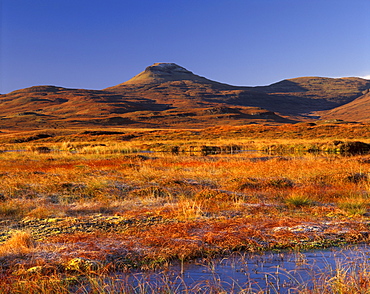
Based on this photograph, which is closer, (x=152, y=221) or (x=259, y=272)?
(x=259, y=272)

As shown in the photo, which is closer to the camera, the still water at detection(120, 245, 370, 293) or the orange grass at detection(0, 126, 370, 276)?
the still water at detection(120, 245, 370, 293)

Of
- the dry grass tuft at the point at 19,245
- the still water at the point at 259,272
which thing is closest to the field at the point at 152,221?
the dry grass tuft at the point at 19,245

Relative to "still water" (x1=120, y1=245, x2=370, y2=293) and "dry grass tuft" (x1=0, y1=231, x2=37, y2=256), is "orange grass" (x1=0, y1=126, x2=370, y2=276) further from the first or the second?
"still water" (x1=120, y1=245, x2=370, y2=293)

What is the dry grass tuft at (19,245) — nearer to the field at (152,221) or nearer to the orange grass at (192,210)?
the field at (152,221)

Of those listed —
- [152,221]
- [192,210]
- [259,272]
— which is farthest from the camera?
[192,210]

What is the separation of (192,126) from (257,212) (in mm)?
124681

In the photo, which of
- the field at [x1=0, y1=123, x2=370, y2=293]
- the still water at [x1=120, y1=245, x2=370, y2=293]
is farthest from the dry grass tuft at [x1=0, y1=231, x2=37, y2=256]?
the still water at [x1=120, y1=245, x2=370, y2=293]

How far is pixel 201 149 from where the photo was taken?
141 feet

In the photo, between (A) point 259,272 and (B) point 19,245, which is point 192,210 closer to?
(A) point 259,272

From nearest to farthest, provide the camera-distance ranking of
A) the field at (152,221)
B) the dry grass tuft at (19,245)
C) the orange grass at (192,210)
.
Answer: the field at (152,221) < the dry grass tuft at (19,245) < the orange grass at (192,210)

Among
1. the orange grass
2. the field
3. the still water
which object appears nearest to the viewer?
the still water

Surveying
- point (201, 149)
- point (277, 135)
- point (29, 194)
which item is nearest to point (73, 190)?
Result: point (29, 194)

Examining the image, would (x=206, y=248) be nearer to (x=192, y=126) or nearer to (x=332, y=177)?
(x=332, y=177)

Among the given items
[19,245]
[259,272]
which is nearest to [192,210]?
[259,272]
